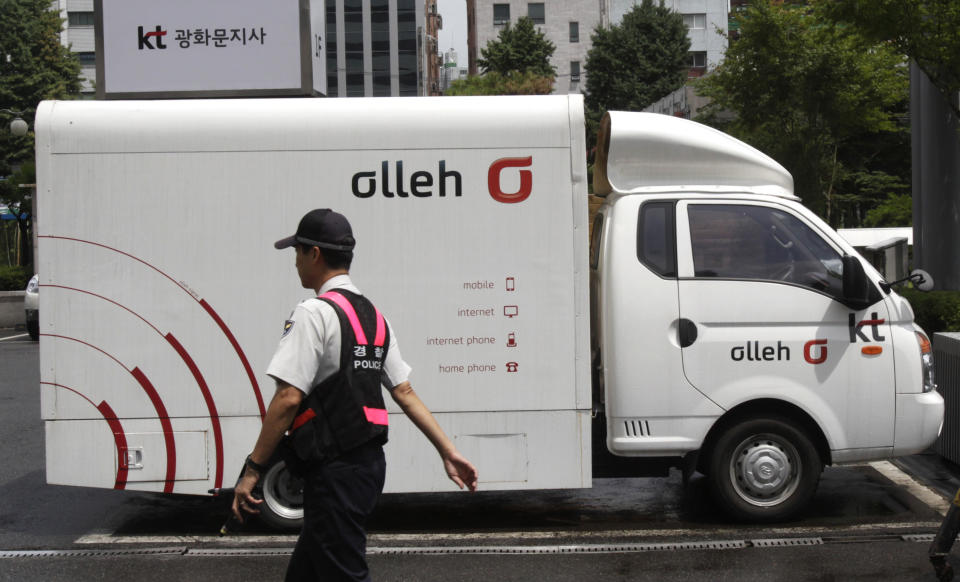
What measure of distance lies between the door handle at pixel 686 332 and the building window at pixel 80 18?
8565 cm

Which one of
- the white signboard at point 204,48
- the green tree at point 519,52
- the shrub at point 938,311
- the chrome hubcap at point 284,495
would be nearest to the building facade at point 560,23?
the green tree at point 519,52

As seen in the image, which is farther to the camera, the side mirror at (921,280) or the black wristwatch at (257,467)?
the side mirror at (921,280)

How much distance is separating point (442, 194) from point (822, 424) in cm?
268

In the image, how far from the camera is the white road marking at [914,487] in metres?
7.36

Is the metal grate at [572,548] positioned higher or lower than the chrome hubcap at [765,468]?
lower

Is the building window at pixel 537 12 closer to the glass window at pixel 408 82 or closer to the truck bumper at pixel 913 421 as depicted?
the glass window at pixel 408 82

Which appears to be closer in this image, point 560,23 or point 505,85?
point 505,85

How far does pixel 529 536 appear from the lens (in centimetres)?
679

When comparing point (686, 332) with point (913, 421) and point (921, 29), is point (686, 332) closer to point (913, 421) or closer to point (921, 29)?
point (913, 421)

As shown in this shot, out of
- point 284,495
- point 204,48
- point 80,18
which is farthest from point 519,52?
point 284,495

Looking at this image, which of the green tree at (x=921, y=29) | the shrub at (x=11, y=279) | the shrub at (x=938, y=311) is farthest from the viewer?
the shrub at (x=11, y=279)

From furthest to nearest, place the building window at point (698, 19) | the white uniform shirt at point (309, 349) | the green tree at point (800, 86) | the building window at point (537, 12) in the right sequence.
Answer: the building window at point (537, 12) → the building window at point (698, 19) → the green tree at point (800, 86) → the white uniform shirt at point (309, 349)

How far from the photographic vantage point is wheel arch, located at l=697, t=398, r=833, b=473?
671 cm

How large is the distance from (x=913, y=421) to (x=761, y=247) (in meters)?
1.41
